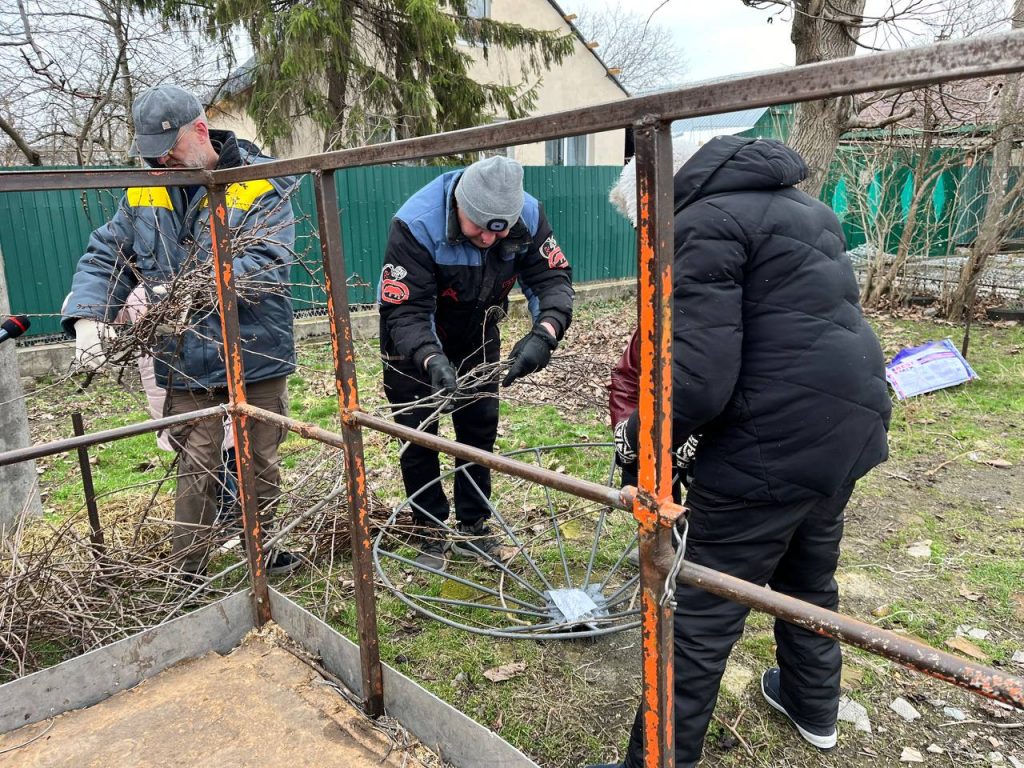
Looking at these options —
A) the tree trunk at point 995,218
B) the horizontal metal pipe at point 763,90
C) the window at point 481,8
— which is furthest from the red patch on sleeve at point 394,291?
the window at point 481,8

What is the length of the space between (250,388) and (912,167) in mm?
8600

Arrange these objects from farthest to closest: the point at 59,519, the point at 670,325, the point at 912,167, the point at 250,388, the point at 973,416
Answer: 1. the point at 912,167
2. the point at 973,416
3. the point at 59,519
4. the point at 250,388
5. the point at 670,325

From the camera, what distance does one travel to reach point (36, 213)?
267 inches

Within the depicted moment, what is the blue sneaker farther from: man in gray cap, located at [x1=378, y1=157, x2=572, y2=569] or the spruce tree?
the spruce tree

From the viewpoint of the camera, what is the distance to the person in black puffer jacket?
62.1 inches

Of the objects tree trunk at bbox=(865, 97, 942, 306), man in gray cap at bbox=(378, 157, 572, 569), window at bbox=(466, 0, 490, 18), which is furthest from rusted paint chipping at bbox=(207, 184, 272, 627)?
window at bbox=(466, 0, 490, 18)

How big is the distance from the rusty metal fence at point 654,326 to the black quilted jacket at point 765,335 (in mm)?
443

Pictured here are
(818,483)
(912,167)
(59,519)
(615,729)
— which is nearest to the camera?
(818,483)

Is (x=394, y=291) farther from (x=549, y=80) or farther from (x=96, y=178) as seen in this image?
(x=549, y=80)

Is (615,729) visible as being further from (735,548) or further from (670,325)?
(670,325)

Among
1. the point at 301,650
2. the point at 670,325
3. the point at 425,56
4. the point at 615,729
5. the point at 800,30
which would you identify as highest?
the point at 425,56

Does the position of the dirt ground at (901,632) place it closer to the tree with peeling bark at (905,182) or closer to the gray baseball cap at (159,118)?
the gray baseball cap at (159,118)

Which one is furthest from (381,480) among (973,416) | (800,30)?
(800,30)

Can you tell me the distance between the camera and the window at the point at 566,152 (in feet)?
48.7
